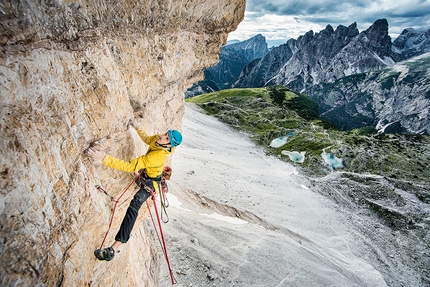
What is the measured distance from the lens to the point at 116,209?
278 inches

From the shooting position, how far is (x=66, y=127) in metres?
5.10

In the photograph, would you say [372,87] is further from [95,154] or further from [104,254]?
[104,254]

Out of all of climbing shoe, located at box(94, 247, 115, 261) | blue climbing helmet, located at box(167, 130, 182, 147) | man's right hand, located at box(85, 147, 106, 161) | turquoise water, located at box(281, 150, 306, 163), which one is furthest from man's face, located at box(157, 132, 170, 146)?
turquoise water, located at box(281, 150, 306, 163)

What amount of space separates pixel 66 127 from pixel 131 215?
3.15m

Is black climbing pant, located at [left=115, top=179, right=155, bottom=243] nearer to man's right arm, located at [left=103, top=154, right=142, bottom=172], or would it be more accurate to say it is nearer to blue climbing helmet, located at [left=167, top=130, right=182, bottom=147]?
man's right arm, located at [left=103, top=154, right=142, bottom=172]

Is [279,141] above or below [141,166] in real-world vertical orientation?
below

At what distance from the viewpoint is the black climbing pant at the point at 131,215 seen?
675cm

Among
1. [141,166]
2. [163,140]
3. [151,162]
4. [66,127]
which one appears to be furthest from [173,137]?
[66,127]

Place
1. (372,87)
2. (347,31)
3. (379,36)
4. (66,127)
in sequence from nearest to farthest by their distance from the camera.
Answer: (66,127)
(372,87)
(379,36)
(347,31)

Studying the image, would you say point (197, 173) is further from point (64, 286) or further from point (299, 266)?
point (64, 286)

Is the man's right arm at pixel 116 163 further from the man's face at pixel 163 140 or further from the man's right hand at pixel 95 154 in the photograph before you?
the man's face at pixel 163 140

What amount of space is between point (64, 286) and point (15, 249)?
1.60 metres

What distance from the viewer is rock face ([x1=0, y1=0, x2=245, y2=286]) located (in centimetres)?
394

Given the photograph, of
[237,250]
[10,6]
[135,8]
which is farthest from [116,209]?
[237,250]
